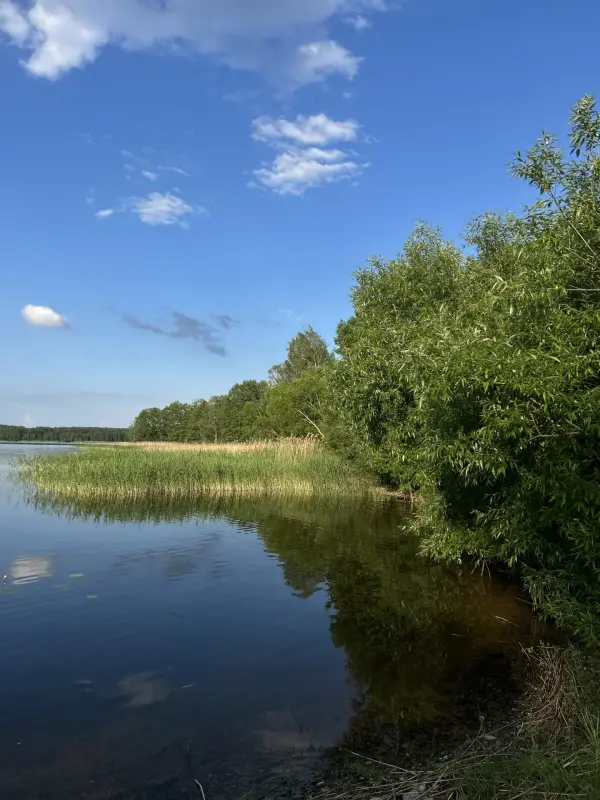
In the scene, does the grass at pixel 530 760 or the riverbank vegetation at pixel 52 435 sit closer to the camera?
the grass at pixel 530 760

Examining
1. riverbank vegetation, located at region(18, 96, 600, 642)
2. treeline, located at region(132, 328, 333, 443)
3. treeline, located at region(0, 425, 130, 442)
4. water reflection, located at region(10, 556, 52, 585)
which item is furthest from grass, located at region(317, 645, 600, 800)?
treeline, located at region(0, 425, 130, 442)

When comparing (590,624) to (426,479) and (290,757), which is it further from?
(426,479)

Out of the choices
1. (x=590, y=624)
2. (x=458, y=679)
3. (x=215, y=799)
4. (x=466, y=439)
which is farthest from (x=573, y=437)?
(x=215, y=799)

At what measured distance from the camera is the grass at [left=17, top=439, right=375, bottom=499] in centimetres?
2425

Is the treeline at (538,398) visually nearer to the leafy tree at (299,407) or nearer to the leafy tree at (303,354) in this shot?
the leafy tree at (299,407)

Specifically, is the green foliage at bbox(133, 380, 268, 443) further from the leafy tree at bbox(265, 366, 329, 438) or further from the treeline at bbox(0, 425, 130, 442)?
the treeline at bbox(0, 425, 130, 442)

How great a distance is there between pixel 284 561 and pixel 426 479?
5201 mm

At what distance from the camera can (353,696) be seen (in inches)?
269

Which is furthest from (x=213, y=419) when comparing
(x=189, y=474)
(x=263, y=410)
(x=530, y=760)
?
(x=530, y=760)

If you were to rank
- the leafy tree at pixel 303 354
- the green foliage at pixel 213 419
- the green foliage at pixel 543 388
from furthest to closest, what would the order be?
1. the green foliage at pixel 213 419
2. the leafy tree at pixel 303 354
3. the green foliage at pixel 543 388

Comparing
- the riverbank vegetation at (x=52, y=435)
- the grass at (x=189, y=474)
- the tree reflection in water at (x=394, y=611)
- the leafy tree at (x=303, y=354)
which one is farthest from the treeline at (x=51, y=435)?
the tree reflection in water at (x=394, y=611)

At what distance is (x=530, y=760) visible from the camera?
4082mm

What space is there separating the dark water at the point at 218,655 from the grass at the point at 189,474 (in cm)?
820

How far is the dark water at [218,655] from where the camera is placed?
5395 mm
